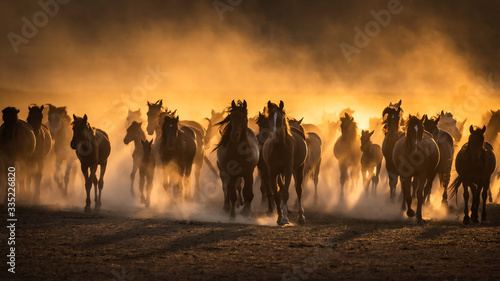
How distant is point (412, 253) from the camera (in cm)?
1020

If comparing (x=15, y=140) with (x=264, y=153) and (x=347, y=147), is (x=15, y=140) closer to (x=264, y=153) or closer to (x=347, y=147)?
(x=264, y=153)

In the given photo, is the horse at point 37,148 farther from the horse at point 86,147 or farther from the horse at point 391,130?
the horse at point 391,130

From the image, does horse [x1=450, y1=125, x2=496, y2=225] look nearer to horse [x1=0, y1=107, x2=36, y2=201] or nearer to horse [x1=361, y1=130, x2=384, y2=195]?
horse [x1=361, y1=130, x2=384, y2=195]

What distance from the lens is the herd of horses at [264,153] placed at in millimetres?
14656

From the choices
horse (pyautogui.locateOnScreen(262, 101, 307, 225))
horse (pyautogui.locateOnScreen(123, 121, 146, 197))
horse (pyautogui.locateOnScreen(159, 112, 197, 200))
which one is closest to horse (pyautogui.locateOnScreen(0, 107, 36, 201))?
horse (pyautogui.locateOnScreen(123, 121, 146, 197))

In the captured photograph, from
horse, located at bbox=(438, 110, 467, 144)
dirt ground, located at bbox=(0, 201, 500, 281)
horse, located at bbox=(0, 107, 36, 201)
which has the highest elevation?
horse, located at bbox=(438, 110, 467, 144)

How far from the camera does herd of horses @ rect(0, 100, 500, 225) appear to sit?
14.7m

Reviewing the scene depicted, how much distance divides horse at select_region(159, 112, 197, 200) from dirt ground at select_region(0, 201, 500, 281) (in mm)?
3940

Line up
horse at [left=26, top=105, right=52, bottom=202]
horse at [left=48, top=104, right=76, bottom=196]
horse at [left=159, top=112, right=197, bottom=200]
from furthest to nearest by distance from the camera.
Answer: horse at [left=48, top=104, right=76, bottom=196]
horse at [left=26, top=105, right=52, bottom=202]
horse at [left=159, top=112, right=197, bottom=200]

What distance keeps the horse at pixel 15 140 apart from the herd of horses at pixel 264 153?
3cm

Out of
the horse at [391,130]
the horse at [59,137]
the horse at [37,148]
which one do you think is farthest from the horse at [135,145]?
the horse at [391,130]

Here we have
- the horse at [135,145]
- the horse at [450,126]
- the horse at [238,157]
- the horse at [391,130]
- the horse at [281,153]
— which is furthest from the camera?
the horse at [450,126]

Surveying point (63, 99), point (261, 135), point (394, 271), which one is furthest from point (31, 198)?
point (63, 99)

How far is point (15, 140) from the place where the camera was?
19.3 m
